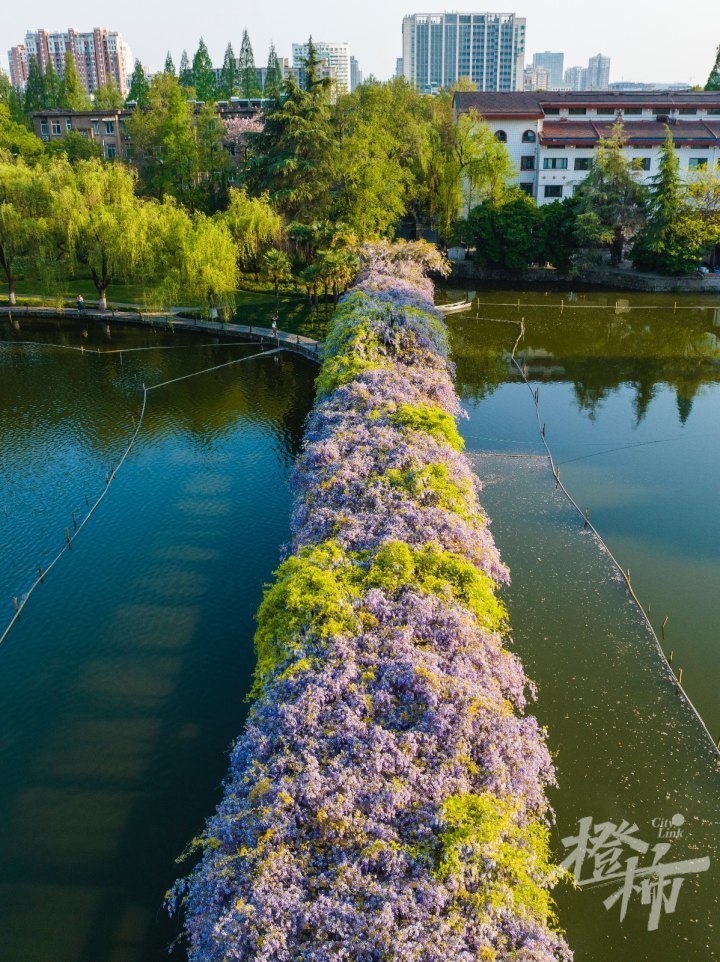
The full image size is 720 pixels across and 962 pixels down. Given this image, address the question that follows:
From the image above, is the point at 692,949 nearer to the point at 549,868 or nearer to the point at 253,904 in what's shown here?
the point at 549,868

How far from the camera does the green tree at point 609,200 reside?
66625 mm

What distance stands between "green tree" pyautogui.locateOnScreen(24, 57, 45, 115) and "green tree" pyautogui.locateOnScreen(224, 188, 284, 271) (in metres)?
89.6

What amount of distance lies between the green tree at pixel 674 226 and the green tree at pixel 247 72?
→ 97.0 m

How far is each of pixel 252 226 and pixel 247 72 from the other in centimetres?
10167

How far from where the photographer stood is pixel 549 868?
11.9m

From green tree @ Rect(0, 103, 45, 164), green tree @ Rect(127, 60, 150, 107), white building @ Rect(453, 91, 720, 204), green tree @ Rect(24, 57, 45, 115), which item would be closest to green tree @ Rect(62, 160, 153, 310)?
green tree @ Rect(0, 103, 45, 164)

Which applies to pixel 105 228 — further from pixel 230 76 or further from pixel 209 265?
pixel 230 76

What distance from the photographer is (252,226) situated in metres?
57.8

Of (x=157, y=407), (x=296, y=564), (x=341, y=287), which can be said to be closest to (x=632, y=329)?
(x=341, y=287)

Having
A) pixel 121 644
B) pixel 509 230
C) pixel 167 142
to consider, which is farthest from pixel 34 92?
pixel 121 644

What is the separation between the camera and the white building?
80.2 metres

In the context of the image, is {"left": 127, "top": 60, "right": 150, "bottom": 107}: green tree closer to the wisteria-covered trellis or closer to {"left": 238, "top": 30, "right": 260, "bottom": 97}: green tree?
{"left": 238, "top": 30, "right": 260, "bottom": 97}: green tree

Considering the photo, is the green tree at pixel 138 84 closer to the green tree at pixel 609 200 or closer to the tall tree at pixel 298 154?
the tall tree at pixel 298 154

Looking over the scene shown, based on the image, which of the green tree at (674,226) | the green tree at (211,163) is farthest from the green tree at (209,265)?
the green tree at (674,226)
